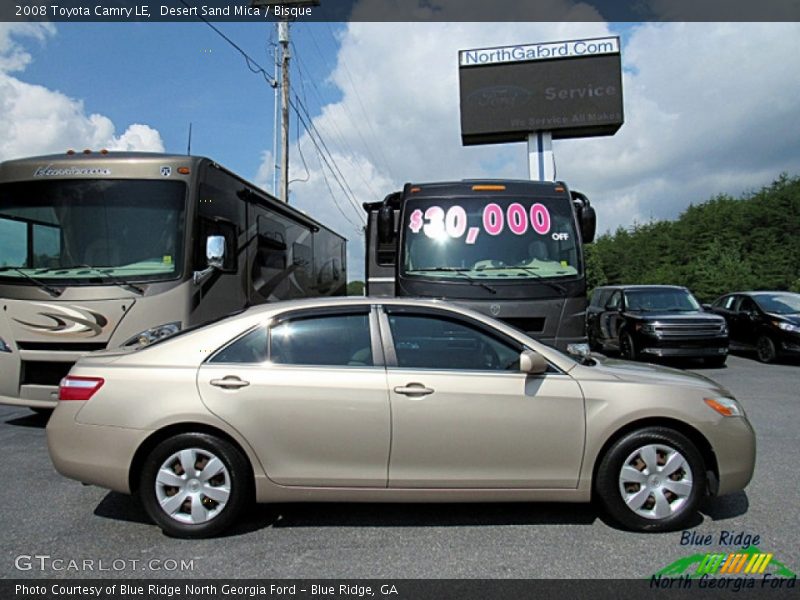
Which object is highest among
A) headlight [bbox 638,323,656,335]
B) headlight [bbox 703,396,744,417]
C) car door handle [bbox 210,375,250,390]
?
headlight [bbox 638,323,656,335]

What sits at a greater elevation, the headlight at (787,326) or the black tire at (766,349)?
the headlight at (787,326)

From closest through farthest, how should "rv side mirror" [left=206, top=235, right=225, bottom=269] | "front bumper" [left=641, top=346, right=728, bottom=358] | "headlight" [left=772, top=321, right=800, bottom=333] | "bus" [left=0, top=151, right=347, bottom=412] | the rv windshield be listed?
"bus" [left=0, top=151, right=347, bottom=412], the rv windshield, "rv side mirror" [left=206, top=235, right=225, bottom=269], "front bumper" [left=641, top=346, right=728, bottom=358], "headlight" [left=772, top=321, right=800, bottom=333]

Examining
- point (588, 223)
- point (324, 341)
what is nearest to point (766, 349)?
point (588, 223)

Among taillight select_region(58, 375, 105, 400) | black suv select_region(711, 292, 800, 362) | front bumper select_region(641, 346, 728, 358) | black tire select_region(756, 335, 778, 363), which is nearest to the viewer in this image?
taillight select_region(58, 375, 105, 400)

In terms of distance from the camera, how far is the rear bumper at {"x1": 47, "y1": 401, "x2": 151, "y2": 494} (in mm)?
3557

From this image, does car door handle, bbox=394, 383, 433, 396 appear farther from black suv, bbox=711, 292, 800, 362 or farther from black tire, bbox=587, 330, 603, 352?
black tire, bbox=587, 330, 603, 352

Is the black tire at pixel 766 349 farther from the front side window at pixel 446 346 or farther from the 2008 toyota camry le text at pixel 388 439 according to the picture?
the front side window at pixel 446 346

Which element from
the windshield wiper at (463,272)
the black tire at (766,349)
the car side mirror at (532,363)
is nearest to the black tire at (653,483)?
the car side mirror at (532,363)

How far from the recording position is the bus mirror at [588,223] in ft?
24.1

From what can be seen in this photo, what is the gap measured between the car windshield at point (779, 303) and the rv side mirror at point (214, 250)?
11.5 meters

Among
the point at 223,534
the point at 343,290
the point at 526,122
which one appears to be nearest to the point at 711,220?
the point at 526,122

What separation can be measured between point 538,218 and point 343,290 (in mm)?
10301

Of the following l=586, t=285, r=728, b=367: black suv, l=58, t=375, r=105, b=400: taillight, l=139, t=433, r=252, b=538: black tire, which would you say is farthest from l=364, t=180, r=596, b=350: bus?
l=586, t=285, r=728, b=367: black suv

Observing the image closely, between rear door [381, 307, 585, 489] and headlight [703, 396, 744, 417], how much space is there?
0.88 m
